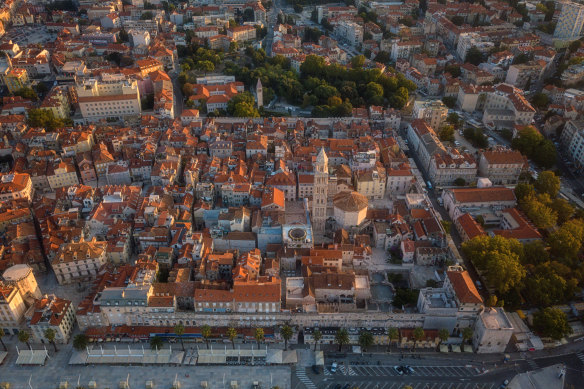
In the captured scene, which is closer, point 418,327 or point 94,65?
point 418,327

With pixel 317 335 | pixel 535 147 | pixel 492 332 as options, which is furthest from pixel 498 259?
pixel 535 147

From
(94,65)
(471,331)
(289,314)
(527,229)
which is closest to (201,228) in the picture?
(289,314)

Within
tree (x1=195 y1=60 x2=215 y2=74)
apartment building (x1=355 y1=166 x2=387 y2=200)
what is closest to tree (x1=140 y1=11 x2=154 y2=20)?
tree (x1=195 y1=60 x2=215 y2=74)

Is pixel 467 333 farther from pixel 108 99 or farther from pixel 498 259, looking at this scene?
pixel 108 99

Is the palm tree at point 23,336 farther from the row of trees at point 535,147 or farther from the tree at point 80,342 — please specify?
the row of trees at point 535,147

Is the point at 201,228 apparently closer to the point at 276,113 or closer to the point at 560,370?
the point at 276,113

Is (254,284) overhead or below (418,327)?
overhead
